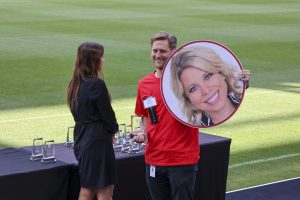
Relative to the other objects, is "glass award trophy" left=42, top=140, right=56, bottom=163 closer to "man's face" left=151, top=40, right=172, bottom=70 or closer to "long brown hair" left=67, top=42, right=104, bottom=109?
"long brown hair" left=67, top=42, right=104, bottom=109

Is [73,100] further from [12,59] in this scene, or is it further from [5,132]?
[12,59]

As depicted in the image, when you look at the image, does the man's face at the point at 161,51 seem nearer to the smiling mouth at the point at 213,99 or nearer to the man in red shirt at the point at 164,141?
the man in red shirt at the point at 164,141

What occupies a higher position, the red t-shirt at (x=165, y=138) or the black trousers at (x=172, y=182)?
the red t-shirt at (x=165, y=138)

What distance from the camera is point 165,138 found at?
6230 mm

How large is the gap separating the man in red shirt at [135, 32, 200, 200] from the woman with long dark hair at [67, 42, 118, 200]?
0.43m

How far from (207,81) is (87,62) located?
3.34 ft

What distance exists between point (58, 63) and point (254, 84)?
475 centimetres

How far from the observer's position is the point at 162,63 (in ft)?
20.5

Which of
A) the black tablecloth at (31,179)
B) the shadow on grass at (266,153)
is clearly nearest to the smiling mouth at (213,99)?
the black tablecloth at (31,179)

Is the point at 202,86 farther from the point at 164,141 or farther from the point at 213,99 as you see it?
the point at 164,141

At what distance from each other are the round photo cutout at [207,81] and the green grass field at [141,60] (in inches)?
131

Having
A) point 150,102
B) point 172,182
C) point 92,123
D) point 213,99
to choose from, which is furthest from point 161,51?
point 172,182

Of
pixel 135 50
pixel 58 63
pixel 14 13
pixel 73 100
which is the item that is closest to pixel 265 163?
pixel 73 100

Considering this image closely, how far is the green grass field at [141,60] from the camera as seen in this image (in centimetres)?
1173
